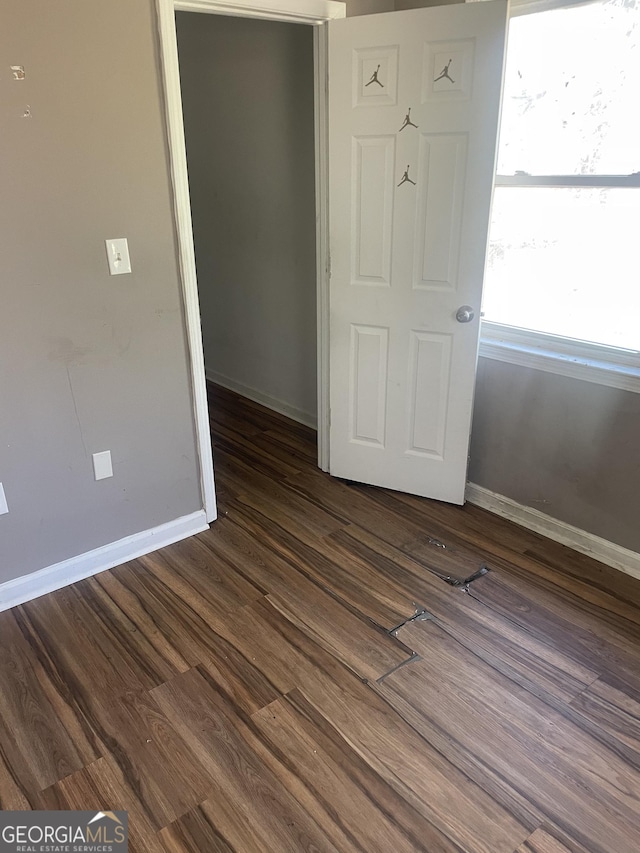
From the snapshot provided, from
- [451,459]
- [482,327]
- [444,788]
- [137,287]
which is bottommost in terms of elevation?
[444,788]

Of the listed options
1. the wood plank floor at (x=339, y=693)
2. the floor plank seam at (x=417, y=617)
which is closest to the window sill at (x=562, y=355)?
the wood plank floor at (x=339, y=693)

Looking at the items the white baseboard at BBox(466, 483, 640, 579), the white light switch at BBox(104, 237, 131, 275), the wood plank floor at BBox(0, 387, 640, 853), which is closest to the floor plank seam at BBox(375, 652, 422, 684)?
the wood plank floor at BBox(0, 387, 640, 853)

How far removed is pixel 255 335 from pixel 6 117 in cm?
229

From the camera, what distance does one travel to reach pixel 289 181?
342 centimetres

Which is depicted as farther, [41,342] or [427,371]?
[427,371]

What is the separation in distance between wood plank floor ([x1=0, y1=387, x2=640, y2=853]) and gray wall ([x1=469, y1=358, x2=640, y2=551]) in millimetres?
200

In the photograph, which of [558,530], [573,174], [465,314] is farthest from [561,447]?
[573,174]

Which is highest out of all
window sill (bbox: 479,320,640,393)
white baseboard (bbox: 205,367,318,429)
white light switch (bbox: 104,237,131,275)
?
white light switch (bbox: 104,237,131,275)

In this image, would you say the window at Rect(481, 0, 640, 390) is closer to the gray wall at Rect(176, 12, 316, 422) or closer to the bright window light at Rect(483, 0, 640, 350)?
the bright window light at Rect(483, 0, 640, 350)

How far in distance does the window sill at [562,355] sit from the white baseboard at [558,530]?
65cm

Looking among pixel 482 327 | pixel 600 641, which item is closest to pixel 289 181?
pixel 482 327

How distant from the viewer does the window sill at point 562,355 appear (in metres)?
2.34

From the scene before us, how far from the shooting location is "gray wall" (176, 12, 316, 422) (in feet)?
10.7

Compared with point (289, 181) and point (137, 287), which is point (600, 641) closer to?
point (137, 287)
